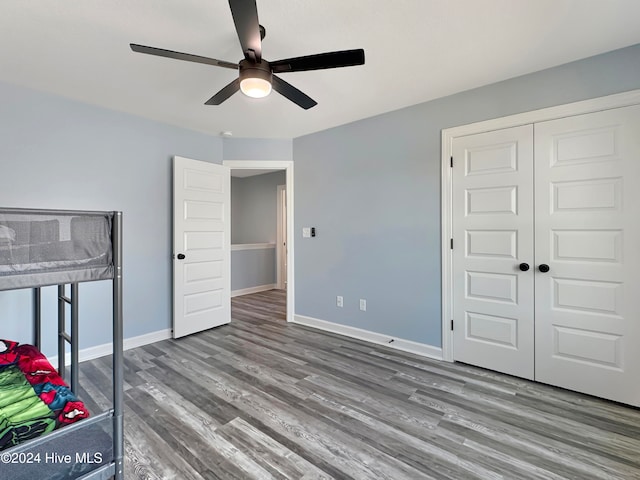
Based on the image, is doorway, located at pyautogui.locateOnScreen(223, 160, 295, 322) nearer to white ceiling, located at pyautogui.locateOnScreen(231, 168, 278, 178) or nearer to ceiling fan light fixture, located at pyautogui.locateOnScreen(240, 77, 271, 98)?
white ceiling, located at pyautogui.locateOnScreen(231, 168, 278, 178)

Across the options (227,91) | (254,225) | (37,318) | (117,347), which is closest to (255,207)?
(254,225)

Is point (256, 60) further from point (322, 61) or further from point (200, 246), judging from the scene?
point (200, 246)

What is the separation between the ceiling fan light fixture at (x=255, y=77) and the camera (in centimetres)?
173

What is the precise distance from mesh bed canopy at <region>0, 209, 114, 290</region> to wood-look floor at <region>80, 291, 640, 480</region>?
3.65 feet

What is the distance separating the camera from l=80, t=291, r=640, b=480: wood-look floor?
1.55 meters

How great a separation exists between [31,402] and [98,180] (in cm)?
226

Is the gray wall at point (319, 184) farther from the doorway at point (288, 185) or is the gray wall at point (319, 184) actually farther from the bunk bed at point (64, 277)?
the bunk bed at point (64, 277)

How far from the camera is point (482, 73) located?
93.1 inches

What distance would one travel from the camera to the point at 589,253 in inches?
86.0

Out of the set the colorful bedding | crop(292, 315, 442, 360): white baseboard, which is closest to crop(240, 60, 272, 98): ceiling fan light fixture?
the colorful bedding

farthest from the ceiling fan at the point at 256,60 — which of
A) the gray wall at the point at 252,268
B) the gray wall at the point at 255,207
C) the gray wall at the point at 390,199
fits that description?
the gray wall at the point at 255,207

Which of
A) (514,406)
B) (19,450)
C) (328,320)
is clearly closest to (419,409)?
(514,406)

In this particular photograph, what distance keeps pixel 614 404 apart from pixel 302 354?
2.40 m

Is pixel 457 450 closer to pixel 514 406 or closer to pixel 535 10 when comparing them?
pixel 514 406
